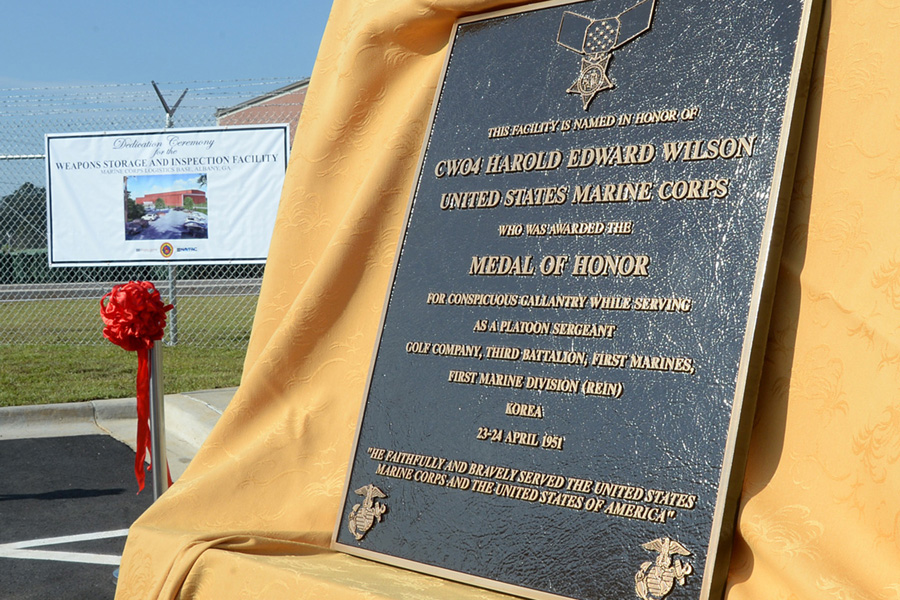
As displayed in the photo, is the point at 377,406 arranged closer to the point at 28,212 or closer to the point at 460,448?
the point at 460,448

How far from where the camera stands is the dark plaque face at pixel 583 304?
1.88 m

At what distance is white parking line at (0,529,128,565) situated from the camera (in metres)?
3.62

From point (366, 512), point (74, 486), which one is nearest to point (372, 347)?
point (366, 512)

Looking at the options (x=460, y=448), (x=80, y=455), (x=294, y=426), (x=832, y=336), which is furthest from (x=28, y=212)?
(x=832, y=336)

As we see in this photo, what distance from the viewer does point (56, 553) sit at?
3.70 meters

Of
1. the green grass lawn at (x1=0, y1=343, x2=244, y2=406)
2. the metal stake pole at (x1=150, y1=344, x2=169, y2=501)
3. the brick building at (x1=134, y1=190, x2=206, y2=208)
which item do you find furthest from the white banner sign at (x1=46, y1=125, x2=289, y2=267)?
the metal stake pole at (x1=150, y1=344, x2=169, y2=501)

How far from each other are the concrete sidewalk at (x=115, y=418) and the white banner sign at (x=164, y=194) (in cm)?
222

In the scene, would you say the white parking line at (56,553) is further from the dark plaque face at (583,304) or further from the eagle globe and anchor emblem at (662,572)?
the eagle globe and anchor emblem at (662,572)

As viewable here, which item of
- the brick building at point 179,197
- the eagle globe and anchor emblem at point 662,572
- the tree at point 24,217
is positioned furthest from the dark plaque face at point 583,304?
the tree at point 24,217

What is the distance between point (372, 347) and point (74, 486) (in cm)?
297

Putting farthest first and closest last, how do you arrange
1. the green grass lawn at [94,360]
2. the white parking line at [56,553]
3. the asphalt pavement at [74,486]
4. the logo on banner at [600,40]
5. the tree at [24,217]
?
the tree at [24,217], the green grass lawn at [94,360], the white parking line at [56,553], the asphalt pavement at [74,486], the logo on banner at [600,40]

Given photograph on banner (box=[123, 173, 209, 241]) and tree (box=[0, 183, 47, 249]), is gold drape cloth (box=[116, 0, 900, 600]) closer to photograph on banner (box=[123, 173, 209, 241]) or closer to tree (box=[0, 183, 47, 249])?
photograph on banner (box=[123, 173, 209, 241])

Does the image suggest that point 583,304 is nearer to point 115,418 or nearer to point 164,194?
point 115,418

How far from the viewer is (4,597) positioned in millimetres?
3230
